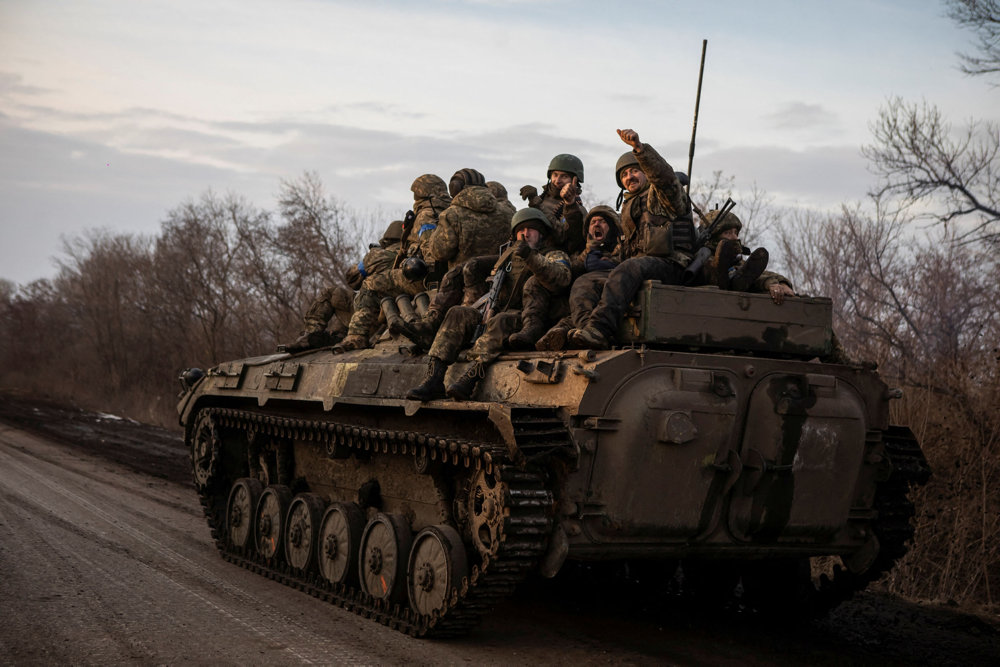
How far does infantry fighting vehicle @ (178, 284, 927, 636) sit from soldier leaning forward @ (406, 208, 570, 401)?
0.15 meters

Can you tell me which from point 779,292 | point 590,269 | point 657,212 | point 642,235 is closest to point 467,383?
point 590,269

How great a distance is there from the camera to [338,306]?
1303 centimetres

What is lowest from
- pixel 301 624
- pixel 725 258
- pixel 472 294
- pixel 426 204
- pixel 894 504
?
pixel 301 624

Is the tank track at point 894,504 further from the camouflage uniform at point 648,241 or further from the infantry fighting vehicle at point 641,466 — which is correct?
the camouflage uniform at point 648,241

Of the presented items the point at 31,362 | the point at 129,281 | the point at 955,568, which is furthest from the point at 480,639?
the point at 31,362

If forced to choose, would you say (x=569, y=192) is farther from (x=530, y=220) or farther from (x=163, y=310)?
(x=163, y=310)

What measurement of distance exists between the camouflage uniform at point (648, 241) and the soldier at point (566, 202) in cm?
79

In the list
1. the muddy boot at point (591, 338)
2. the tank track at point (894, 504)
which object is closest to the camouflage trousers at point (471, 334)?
the muddy boot at point (591, 338)

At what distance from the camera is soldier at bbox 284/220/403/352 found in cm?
1250

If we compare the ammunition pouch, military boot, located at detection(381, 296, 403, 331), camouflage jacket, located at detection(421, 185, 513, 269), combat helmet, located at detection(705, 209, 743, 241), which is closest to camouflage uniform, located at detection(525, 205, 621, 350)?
the ammunition pouch

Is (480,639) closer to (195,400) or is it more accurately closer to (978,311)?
(195,400)

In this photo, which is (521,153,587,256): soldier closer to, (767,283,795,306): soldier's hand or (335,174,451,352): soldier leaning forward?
(335,174,451,352): soldier leaning forward

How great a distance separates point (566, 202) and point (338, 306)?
3761 millimetres

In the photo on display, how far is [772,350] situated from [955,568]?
4.65 m
